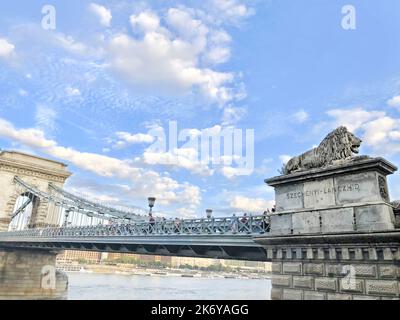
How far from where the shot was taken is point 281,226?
11.4 meters

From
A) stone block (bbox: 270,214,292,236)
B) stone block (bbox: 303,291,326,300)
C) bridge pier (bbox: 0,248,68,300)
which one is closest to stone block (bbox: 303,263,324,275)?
stone block (bbox: 303,291,326,300)

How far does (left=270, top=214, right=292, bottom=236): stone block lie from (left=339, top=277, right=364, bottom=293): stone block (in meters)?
2.18

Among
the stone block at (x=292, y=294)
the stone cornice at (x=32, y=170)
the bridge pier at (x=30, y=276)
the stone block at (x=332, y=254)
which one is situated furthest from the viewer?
the stone cornice at (x=32, y=170)

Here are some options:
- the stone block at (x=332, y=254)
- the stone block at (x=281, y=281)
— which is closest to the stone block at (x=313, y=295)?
the stone block at (x=281, y=281)

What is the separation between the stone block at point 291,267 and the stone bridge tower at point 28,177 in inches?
1781

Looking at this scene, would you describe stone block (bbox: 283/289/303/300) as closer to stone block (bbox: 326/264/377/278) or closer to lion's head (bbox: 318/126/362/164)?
stone block (bbox: 326/264/377/278)

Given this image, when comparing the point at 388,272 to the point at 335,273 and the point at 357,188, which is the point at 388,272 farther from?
the point at 357,188

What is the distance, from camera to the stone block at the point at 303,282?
10.0 meters

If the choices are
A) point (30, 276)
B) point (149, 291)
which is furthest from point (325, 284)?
point (149, 291)

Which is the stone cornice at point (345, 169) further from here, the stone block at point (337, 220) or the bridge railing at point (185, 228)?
the bridge railing at point (185, 228)

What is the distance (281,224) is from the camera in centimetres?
1139

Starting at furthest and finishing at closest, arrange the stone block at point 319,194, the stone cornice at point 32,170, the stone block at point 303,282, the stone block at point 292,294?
the stone cornice at point 32,170 → the stone block at point 319,194 → the stone block at point 292,294 → the stone block at point 303,282

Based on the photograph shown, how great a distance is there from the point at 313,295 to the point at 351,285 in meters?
1.15

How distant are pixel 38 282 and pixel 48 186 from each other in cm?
1484
